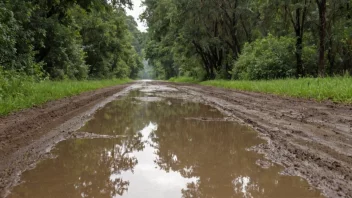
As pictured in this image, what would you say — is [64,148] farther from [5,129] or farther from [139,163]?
[5,129]

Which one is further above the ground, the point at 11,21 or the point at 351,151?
the point at 11,21

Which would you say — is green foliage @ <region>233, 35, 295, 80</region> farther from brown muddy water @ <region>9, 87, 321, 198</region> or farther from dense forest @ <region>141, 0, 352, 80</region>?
brown muddy water @ <region>9, 87, 321, 198</region>

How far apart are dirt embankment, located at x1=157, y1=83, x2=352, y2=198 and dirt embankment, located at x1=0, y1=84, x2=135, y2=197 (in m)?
3.22

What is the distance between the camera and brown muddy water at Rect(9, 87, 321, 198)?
10.0 ft

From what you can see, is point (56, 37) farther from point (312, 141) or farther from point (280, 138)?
point (312, 141)

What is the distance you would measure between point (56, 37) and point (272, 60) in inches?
590

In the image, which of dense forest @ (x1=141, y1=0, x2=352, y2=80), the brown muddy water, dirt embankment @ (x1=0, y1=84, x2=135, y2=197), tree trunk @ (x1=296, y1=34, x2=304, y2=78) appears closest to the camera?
the brown muddy water

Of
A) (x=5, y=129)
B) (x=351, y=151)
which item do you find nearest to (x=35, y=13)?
(x=5, y=129)

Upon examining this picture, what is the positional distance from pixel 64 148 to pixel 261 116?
187 inches

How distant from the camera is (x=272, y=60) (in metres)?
21.1

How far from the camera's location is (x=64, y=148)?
15.3 feet

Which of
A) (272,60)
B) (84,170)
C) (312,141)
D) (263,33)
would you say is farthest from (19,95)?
(263,33)

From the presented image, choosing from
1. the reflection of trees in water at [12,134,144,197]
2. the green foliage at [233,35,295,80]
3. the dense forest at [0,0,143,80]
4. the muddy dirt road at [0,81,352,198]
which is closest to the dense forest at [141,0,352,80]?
the green foliage at [233,35,295,80]

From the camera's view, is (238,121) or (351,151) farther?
(238,121)
